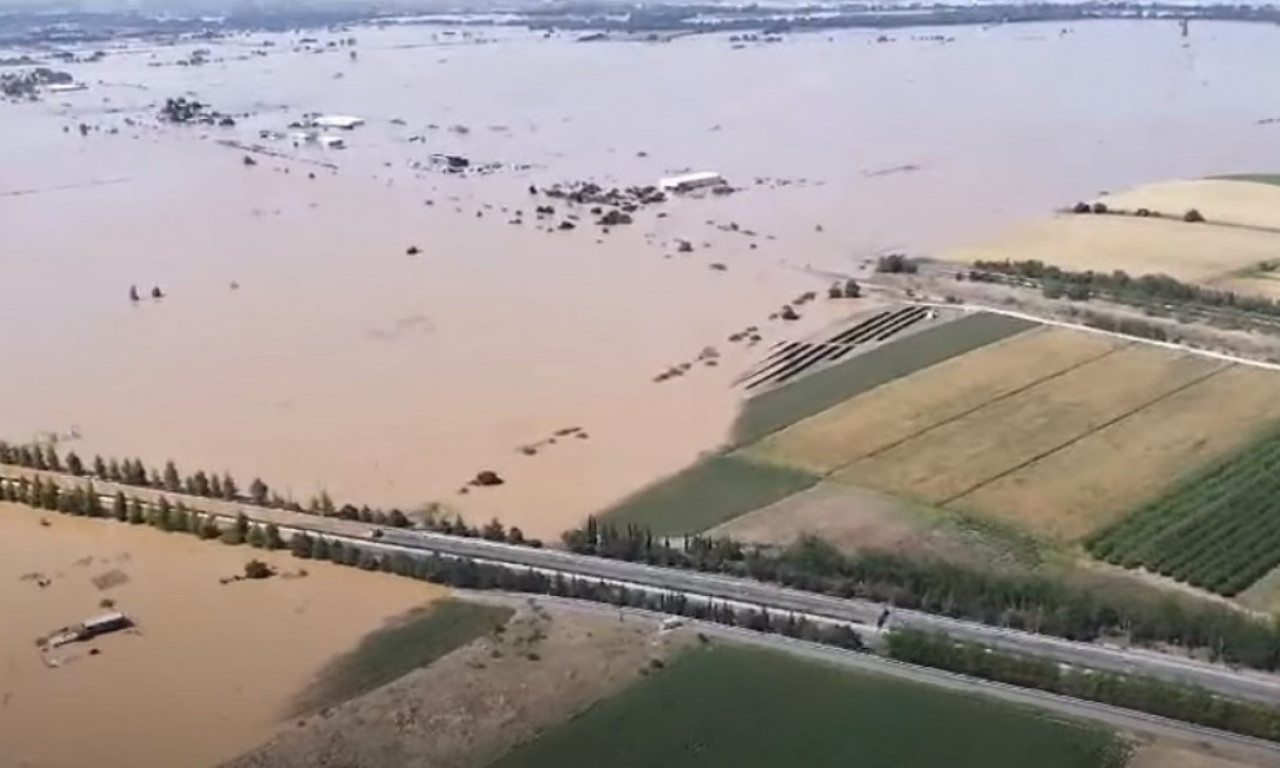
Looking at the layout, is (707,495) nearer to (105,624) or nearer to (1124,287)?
(105,624)

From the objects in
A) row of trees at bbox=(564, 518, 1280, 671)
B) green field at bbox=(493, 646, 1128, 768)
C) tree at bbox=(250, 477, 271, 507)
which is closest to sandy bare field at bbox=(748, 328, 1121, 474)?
row of trees at bbox=(564, 518, 1280, 671)

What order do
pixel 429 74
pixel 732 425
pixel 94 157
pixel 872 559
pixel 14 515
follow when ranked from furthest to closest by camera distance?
pixel 429 74, pixel 94 157, pixel 732 425, pixel 14 515, pixel 872 559

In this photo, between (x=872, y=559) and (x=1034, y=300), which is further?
(x=1034, y=300)

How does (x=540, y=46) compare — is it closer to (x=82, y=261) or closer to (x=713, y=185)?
(x=713, y=185)

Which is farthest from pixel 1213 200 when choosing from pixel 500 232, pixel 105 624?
pixel 105 624

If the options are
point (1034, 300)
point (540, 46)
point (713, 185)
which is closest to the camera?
point (1034, 300)

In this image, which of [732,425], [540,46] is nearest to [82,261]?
[732,425]

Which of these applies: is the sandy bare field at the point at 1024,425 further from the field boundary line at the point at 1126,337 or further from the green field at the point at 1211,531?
the green field at the point at 1211,531
